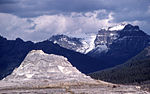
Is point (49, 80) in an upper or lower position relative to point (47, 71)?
lower

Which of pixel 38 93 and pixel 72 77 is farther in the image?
pixel 72 77

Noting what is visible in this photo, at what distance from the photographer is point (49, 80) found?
141m

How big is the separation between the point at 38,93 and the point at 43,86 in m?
18.9

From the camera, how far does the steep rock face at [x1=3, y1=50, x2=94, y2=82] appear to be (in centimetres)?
14475

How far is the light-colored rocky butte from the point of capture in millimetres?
128375

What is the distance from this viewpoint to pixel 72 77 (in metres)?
146

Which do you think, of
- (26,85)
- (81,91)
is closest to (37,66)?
(26,85)

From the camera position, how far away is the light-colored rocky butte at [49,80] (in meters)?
128

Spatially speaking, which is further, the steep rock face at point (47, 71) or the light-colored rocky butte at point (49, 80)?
the steep rock face at point (47, 71)

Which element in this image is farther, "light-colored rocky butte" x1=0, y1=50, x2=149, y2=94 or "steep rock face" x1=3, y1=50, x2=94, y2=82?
"steep rock face" x1=3, y1=50, x2=94, y2=82

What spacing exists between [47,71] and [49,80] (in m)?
7.57

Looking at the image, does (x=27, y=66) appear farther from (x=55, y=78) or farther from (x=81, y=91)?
(x=81, y=91)

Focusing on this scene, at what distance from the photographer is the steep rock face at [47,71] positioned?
145 meters

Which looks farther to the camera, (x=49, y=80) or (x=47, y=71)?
(x=47, y=71)
